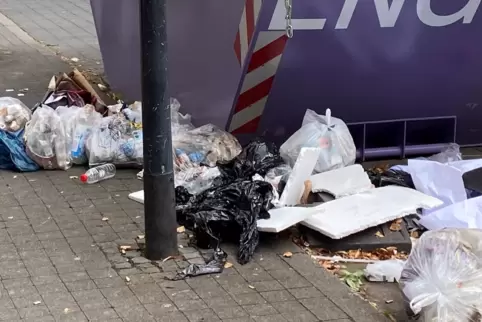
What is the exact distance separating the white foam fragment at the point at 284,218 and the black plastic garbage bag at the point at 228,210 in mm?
43

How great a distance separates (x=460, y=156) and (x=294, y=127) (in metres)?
1.23

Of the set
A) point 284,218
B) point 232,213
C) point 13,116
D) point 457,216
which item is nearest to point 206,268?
point 232,213

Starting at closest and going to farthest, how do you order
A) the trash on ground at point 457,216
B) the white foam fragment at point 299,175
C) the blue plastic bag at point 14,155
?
the trash on ground at point 457,216 → the white foam fragment at point 299,175 → the blue plastic bag at point 14,155

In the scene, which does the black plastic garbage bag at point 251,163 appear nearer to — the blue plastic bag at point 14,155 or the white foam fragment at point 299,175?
the white foam fragment at point 299,175

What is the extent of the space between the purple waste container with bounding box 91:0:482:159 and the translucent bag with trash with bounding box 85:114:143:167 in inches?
22.6

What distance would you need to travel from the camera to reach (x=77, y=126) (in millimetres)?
6191

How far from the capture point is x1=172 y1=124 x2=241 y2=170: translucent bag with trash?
19.1ft

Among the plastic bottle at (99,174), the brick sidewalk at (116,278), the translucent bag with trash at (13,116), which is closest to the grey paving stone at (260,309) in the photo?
the brick sidewalk at (116,278)

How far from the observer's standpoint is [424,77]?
19.6 ft

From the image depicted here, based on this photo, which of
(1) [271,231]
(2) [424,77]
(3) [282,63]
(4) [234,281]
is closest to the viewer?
(4) [234,281]

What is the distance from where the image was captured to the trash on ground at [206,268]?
14.1 feet

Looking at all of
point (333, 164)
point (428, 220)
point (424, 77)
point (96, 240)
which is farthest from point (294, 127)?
point (96, 240)

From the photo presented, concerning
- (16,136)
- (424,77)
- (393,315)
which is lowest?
A: (393,315)

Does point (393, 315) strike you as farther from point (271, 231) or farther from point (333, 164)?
point (333, 164)
